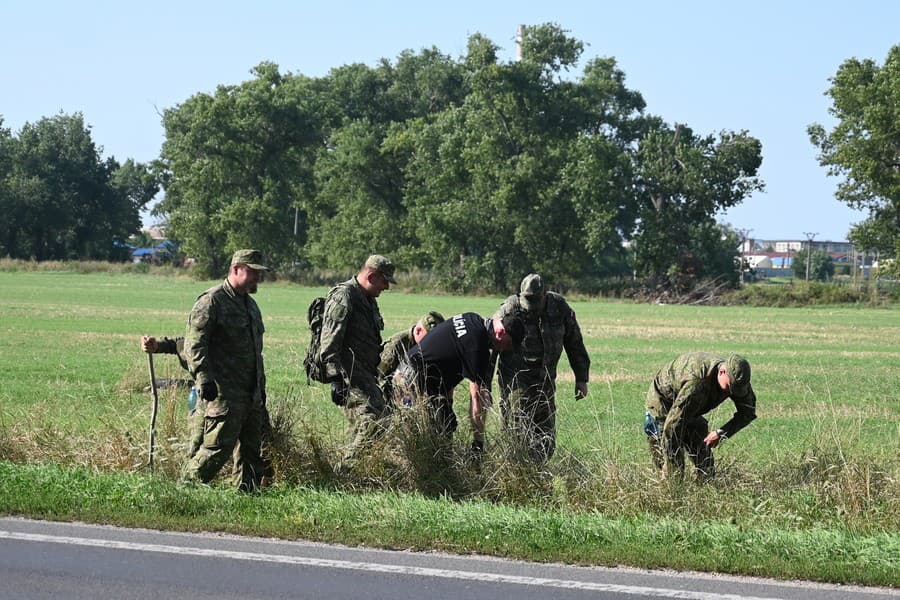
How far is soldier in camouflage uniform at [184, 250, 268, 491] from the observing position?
28.7ft

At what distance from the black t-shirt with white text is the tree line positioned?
62.0 meters

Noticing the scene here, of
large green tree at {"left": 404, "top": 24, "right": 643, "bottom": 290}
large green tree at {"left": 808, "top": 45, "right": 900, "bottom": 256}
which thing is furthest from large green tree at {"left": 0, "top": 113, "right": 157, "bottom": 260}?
large green tree at {"left": 808, "top": 45, "right": 900, "bottom": 256}

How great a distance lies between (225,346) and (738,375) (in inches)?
148

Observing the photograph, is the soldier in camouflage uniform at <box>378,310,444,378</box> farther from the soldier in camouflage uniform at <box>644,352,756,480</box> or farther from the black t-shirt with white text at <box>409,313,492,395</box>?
the soldier in camouflage uniform at <box>644,352,756,480</box>

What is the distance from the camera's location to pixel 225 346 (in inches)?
352

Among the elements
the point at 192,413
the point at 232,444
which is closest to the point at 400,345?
the point at 192,413

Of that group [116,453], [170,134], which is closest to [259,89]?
[170,134]

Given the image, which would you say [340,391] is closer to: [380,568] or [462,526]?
[462,526]

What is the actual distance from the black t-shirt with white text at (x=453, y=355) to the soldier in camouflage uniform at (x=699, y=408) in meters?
1.47

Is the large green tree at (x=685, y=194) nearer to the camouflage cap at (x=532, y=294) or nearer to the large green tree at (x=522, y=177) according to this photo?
the large green tree at (x=522, y=177)

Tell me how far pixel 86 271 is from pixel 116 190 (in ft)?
65.5

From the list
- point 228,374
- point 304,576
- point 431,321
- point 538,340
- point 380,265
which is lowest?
point 304,576

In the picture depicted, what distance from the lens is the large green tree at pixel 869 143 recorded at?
67312mm

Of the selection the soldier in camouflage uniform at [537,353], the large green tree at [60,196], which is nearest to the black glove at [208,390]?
the soldier in camouflage uniform at [537,353]
